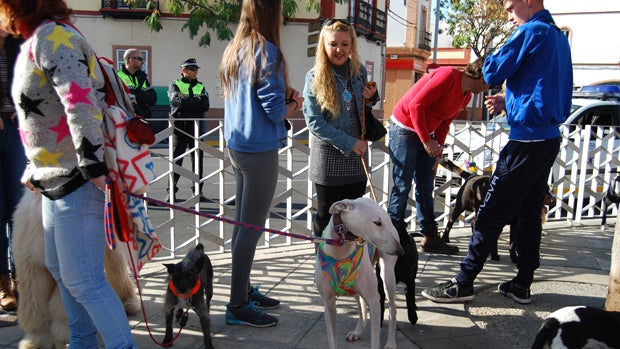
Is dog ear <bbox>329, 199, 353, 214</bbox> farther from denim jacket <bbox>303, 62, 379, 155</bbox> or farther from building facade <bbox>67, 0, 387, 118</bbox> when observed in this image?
building facade <bbox>67, 0, 387, 118</bbox>

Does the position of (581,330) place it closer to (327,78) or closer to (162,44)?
(327,78)

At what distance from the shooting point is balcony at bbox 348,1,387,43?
25906 mm

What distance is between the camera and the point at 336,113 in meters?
3.46

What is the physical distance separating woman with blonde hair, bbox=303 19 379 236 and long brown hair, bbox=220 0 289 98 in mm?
486

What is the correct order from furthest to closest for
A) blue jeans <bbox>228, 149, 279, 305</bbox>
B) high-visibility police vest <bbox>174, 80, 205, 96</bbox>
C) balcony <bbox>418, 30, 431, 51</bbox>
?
balcony <bbox>418, 30, 431, 51</bbox> < high-visibility police vest <bbox>174, 80, 205, 96</bbox> < blue jeans <bbox>228, 149, 279, 305</bbox>

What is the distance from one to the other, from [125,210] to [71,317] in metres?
0.68

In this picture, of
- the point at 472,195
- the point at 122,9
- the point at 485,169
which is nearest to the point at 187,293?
the point at 472,195

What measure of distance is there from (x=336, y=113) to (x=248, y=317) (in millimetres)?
1495

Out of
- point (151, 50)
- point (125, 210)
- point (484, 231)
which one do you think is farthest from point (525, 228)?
point (151, 50)

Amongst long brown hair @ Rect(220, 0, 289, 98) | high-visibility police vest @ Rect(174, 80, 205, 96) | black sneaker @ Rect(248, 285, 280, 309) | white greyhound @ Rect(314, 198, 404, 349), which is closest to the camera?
white greyhound @ Rect(314, 198, 404, 349)

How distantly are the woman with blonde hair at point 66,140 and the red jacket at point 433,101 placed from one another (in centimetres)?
275

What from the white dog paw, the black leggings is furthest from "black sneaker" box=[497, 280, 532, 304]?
the black leggings

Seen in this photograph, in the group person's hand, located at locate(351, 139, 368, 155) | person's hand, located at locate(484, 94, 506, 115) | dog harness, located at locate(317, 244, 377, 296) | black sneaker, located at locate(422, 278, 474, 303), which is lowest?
black sneaker, located at locate(422, 278, 474, 303)

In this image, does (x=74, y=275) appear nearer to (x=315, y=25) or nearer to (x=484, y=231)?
(x=484, y=231)
